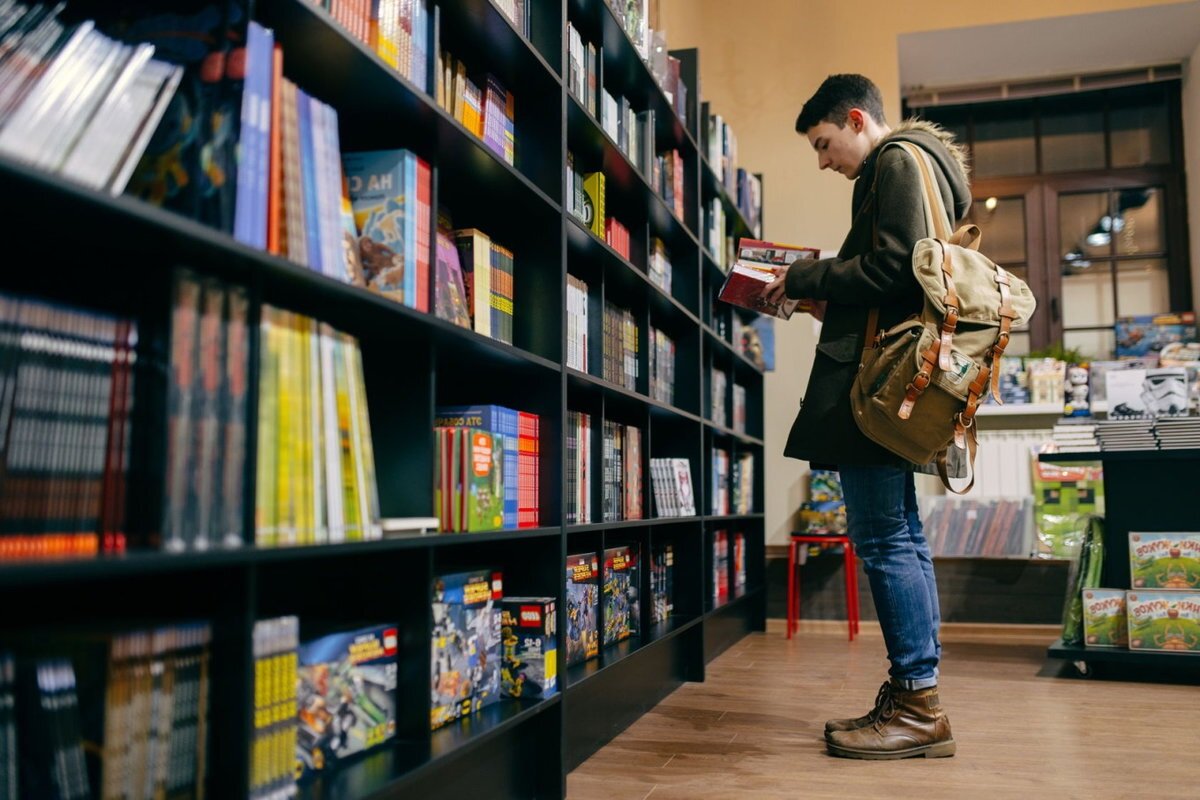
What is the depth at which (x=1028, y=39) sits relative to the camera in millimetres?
4836

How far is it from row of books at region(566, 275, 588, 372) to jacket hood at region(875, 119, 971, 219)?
73 centimetres

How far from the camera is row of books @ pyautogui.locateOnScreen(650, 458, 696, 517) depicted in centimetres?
289

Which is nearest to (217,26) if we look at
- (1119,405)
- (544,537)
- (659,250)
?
(544,537)

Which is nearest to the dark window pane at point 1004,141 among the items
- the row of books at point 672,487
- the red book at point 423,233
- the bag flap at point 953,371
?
the row of books at point 672,487

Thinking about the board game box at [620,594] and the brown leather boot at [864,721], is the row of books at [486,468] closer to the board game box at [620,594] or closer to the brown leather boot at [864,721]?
the board game box at [620,594]

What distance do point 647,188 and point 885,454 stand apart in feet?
3.37

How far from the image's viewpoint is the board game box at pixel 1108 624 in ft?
10.5

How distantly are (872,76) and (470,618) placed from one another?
396cm

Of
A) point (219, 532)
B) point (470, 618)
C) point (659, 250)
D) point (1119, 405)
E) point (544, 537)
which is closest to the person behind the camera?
point (219, 532)

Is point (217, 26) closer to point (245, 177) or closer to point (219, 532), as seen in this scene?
point (245, 177)

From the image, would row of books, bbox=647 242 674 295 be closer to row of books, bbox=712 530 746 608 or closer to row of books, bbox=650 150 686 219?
row of books, bbox=650 150 686 219

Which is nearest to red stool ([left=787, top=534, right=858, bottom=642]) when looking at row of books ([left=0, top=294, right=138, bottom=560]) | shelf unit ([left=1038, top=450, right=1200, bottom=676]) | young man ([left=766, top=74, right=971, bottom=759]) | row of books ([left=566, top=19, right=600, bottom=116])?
shelf unit ([left=1038, top=450, right=1200, bottom=676])

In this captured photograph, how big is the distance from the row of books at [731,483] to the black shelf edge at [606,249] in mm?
804

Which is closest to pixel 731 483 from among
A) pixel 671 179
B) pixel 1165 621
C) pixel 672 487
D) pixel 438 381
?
pixel 672 487
